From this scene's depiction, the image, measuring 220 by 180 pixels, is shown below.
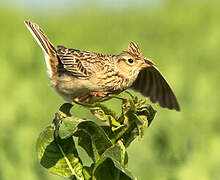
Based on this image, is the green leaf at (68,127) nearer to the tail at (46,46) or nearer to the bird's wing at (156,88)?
the bird's wing at (156,88)

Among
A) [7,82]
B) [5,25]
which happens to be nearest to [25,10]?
[5,25]

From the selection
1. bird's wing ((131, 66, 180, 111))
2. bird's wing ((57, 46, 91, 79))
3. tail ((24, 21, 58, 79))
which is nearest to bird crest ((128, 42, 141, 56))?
bird's wing ((131, 66, 180, 111))

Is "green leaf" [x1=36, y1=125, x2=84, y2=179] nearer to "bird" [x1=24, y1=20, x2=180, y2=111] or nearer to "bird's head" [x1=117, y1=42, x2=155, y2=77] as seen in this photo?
"bird" [x1=24, y1=20, x2=180, y2=111]

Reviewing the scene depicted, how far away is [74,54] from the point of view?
186 inches

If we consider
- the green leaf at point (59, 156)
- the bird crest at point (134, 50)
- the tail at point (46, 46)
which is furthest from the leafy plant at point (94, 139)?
the tail at point (46, 46)

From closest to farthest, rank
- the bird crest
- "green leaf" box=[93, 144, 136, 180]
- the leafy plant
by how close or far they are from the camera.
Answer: "green leaf" box=[93, 144, 136, 180] < the leafy plant < the bird crest

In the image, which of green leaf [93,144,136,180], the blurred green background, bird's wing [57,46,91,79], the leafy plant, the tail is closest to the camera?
green leaf [93,144,136,180]

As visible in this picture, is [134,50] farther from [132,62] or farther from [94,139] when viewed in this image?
[94,139]

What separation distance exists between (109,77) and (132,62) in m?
0.18

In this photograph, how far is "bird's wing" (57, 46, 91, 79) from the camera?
4.41 meters

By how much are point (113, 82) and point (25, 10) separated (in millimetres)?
10084

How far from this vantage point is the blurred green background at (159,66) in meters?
6.50

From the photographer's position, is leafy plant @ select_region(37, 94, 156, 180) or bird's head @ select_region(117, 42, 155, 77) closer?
leafy plant @ select_region(37, 94, 156, 180)

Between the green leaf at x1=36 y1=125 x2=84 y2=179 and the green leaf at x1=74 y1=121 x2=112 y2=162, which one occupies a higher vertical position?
the green leaf at x1=74 y1=121 x2=112 y2=162
